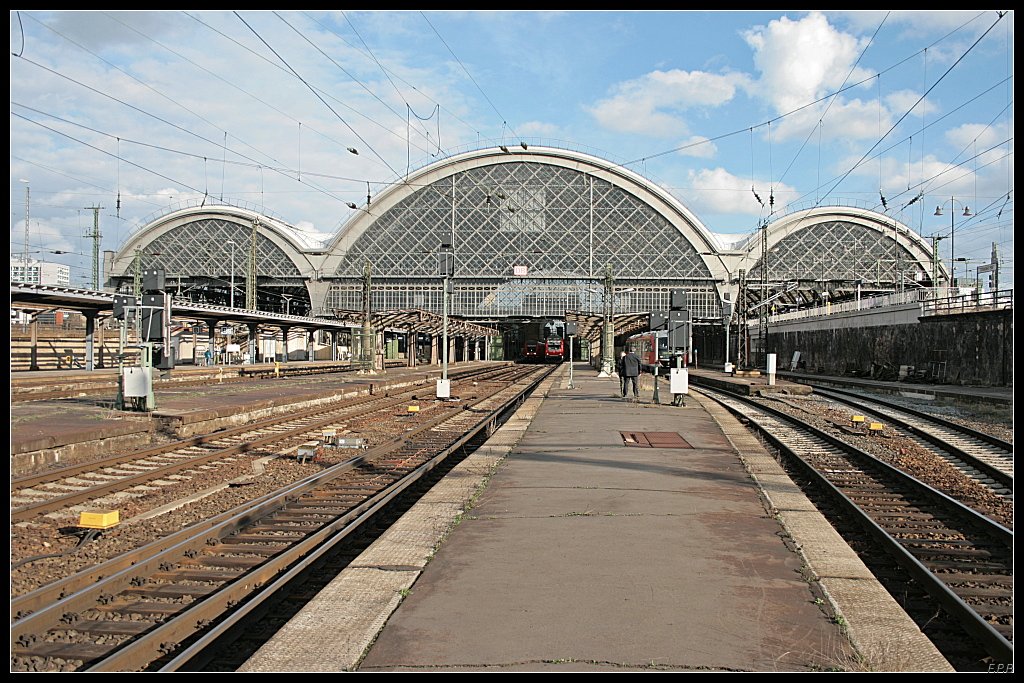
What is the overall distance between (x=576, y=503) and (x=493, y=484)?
5.38 feet

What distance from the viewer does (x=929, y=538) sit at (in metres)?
8.38

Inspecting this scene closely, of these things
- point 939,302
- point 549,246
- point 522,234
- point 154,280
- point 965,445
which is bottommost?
point 965,445

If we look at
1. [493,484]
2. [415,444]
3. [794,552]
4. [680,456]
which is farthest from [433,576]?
[415,444]

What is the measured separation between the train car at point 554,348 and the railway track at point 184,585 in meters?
70.7

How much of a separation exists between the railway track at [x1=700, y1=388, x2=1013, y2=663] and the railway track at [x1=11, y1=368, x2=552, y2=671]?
4708mm

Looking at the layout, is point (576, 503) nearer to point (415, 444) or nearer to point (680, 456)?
point (680, 456)

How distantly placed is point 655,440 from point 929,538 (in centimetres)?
674

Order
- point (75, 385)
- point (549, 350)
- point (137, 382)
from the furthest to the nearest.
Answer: point (549, 350) < point (75, 385) < point (137, 382)

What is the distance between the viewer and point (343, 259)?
95625 millimetres

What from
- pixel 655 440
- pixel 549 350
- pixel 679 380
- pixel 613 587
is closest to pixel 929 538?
pixel 613 587

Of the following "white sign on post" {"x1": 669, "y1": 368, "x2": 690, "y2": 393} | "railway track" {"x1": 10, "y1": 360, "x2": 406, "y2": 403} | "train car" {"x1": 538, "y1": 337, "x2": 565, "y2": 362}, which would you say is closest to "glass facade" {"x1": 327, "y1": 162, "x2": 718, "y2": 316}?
"train car" {"x1": 538, "y1": 337, "x2": 565, "y2": 362}

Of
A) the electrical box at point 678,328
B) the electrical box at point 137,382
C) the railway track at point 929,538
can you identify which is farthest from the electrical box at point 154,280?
the railway track at point 929,538

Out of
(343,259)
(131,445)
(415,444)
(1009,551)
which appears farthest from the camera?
(343,259)

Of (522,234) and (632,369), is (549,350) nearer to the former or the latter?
(522,234)
